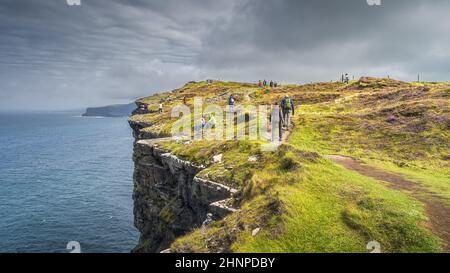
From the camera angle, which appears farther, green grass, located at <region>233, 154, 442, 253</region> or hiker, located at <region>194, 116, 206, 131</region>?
hiker, located at <region>194, 116, 206, 131</region>

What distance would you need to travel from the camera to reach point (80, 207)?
2835 inches

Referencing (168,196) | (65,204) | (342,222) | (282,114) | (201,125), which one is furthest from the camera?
(65,204)

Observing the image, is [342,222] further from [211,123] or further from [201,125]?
[201,125]

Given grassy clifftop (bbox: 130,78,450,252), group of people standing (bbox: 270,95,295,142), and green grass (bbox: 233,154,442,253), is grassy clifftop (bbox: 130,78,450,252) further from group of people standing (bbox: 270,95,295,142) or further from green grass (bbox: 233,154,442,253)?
group of people standing (bbox: 270,95,295,142)

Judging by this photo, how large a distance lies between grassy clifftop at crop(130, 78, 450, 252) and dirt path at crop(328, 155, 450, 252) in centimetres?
6

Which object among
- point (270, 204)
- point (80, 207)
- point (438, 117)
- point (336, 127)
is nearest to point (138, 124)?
point (80, 207)

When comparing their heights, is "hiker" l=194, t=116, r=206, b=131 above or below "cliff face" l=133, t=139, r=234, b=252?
above

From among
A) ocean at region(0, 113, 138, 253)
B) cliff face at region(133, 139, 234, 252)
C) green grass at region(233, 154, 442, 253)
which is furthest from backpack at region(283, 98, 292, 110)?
ocean at region(0, 113, 138, 253)

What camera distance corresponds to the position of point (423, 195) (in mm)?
16016

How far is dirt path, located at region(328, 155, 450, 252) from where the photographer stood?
39.9ft

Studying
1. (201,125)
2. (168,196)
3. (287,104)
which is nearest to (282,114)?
(287,104)

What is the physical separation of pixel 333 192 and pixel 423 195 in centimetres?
474

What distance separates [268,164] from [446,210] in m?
9.28
